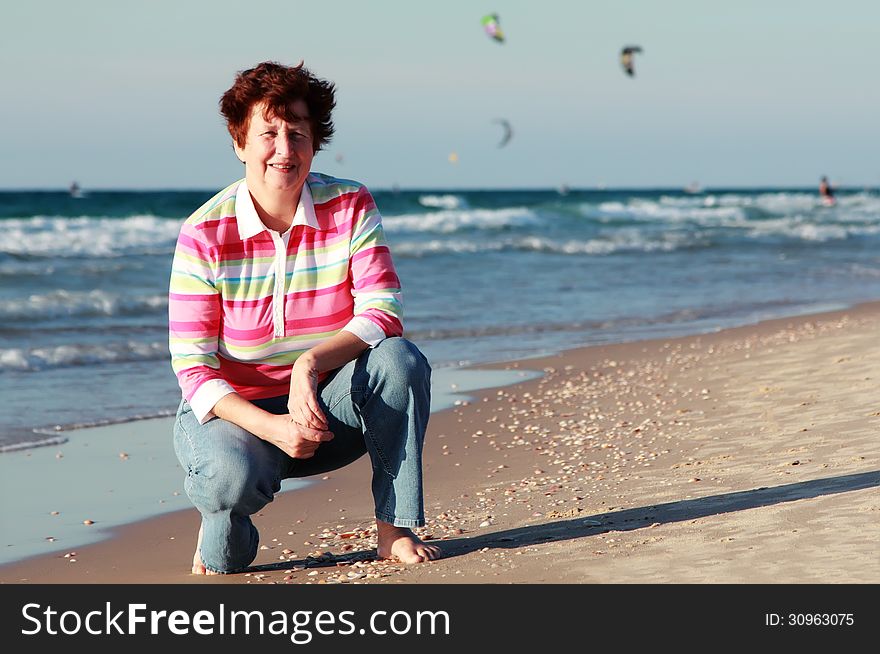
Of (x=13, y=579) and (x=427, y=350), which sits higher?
(x=427, y=350)

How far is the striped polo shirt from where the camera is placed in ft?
11.1

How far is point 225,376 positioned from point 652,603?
1.43m

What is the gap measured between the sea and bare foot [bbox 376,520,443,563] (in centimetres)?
285

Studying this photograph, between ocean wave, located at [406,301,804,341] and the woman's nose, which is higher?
ocean wave, located at [406,301,804,341]

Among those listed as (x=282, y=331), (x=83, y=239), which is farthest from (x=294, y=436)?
(x=83, y=239)

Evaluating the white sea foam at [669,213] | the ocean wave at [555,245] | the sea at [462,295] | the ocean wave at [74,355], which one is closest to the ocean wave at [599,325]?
the sea at [462,295]

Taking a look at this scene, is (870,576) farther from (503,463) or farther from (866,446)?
(503,463)

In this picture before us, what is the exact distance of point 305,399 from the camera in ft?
10.7

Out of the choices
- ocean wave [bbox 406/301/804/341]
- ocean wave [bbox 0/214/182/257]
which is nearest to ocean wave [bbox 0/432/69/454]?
ocean wave [bbox 406/301/804/341]

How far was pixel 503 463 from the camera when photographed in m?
5.13

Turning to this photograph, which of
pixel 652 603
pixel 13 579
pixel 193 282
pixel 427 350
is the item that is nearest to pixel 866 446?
pixel 652 603

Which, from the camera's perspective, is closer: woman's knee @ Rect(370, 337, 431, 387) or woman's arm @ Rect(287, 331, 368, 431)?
woman's arm @ Rect(287, 331, 368, 431)

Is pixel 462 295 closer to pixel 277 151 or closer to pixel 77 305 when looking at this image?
pixel 77 305

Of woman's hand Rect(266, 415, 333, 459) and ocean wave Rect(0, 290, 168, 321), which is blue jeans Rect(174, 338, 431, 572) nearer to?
woman's hand Rect(266, 415, 333, 459)
